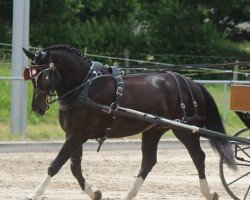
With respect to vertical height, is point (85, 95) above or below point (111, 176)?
above

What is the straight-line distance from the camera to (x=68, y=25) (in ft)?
104

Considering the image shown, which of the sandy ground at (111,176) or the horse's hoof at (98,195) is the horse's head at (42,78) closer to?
the horse's hoof at (98,195)

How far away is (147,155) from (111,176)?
2.07 metres

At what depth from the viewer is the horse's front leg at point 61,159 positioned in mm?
9398

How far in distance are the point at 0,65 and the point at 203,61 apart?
10.4m

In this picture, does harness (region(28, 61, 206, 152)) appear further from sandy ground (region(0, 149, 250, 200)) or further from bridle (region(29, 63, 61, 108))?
sandy ground (region(0, 149, 250, 200))

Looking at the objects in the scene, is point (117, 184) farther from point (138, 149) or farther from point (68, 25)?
point (68, 25)

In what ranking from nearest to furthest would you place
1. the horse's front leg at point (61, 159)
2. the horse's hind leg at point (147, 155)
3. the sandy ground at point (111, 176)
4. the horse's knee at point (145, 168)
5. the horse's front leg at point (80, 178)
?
the horse's front leg at point (61, 159), the horse's front leg at point (80, 178), the horse's hind leg at point (147, 155), the horse's knee at point (145, 168), the sandy ground at point (111, 176)

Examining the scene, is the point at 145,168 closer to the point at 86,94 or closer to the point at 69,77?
the point at 86,94

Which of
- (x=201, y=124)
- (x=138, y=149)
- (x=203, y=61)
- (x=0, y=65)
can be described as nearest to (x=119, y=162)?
(x=138, y=149)

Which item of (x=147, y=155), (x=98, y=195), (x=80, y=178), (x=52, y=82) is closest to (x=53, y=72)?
(x=52, y=82)

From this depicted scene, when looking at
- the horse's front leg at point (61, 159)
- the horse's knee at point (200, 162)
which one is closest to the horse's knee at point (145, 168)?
the horse's knee at point (200, 162)

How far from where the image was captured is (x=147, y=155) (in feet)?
34.8

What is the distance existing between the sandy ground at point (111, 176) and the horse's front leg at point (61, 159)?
0.88 meters
